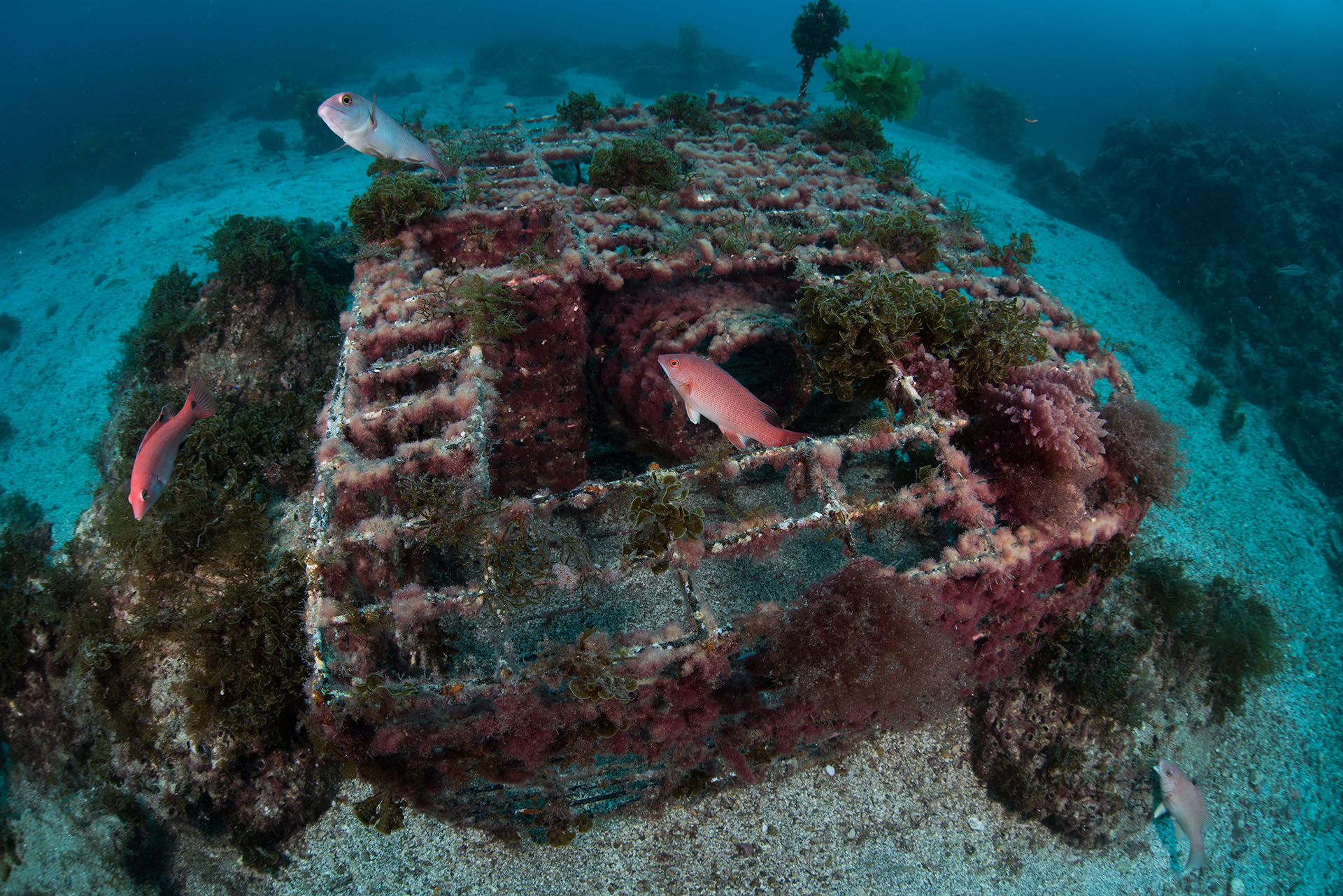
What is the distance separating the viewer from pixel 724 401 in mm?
3758

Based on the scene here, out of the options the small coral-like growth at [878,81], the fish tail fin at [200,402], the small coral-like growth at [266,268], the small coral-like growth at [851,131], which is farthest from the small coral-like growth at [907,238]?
the small coral-like growth at [878,81]

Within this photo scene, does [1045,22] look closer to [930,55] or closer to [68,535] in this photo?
[930,55]

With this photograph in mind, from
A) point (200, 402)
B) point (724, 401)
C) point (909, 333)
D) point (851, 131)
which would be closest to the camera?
point (724, 401)

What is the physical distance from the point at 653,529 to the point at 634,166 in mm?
5035

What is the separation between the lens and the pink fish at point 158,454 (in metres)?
4.05

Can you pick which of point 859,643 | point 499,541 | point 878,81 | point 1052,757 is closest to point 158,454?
point 499,541

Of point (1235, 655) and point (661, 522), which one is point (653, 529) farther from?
point (1235, 655)

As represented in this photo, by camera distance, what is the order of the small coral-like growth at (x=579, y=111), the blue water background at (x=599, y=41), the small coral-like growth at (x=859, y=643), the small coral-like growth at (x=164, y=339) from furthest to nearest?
the blue water background at (x=599, y=41) < the small coral-like growth at (x=579, y=111) < the small coral-like growth at (x=164, y=339) < the small coral-like growth at (x=859, y=643)

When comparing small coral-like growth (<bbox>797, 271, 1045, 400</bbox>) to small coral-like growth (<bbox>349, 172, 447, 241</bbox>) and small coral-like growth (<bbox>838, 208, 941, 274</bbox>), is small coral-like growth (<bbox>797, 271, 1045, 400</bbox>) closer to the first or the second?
small coral-like growth (<bbox>838, 208, 941, 274</bbox>)

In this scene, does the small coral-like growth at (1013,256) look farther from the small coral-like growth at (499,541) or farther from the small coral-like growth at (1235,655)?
the small coral-like growth at (499,541)

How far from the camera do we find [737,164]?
25.3 ft

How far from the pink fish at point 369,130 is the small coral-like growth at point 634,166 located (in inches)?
81.1

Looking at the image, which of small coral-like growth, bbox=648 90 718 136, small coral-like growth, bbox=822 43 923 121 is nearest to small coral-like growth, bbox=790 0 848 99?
small coral-like growth, bbox=822 43 923 121

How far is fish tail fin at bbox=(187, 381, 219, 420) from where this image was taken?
14.4 ft
